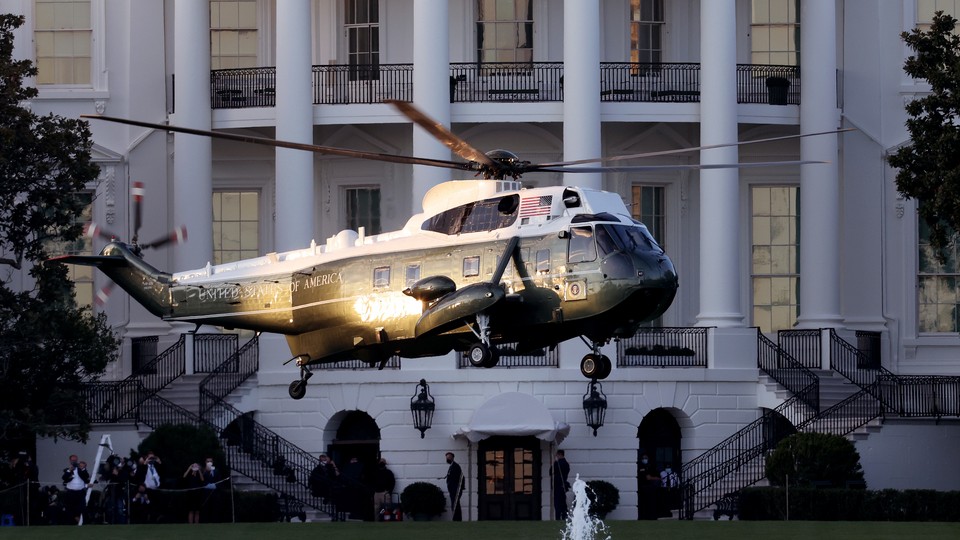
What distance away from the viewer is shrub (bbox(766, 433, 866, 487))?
47281 mm

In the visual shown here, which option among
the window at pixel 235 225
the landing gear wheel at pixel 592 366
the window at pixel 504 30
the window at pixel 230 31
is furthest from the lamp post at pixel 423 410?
the landing gear wheel at pixel 592 366

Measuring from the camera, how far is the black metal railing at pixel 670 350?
52.0 meters

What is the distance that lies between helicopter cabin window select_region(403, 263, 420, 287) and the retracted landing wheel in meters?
1.78

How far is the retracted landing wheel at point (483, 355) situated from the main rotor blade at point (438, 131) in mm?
2610

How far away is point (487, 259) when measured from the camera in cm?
3412

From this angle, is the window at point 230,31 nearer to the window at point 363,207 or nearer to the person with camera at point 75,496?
the window at point 363,207

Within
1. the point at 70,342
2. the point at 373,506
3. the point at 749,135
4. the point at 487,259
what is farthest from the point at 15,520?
the point at 749,135

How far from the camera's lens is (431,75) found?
53.0 m

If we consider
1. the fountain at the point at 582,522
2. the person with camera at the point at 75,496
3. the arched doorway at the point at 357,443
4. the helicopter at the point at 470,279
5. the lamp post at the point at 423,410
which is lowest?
the fountain at the point at 582,522

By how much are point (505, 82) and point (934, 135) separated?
12184 millimetres

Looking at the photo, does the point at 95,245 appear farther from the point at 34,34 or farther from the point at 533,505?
the point at 533,505

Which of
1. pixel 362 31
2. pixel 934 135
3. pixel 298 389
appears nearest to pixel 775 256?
pixel 362 31

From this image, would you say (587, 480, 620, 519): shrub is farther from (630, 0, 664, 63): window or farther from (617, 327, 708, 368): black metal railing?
(630, 0, 664, 63): window

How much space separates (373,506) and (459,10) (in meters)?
13.2
